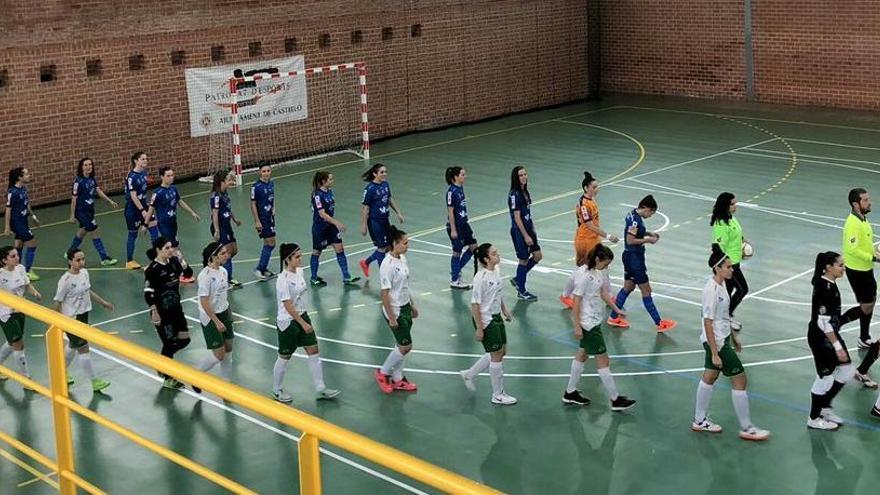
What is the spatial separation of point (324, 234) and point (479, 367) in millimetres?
5295

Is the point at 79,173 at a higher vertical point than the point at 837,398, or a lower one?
higher

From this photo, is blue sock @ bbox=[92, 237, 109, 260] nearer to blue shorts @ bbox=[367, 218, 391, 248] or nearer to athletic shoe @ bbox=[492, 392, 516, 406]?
blue shorts @ bbox=[367, 218, 391, 248]

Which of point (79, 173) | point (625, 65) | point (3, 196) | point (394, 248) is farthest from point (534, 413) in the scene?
point (625, 65)

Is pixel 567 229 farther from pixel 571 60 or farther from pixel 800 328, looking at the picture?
pixel 571 60

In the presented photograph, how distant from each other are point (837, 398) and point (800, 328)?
2474mm

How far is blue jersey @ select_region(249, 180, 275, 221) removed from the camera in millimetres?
17703

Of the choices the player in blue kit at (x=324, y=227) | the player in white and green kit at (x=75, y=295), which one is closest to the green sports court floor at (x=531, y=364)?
the player in blue kit at (x=324, y=227)

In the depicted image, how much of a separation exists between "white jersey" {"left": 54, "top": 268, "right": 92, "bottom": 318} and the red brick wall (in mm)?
11022

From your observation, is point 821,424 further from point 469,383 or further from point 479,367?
point 469,383

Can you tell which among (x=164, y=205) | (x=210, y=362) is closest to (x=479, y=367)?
(x=210, y=362)

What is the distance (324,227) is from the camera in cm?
1745

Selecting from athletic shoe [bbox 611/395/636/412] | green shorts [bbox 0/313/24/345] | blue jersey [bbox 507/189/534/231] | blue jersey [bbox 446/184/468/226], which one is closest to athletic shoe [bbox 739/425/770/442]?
athletic shoe [bbox 611/395/636/412]

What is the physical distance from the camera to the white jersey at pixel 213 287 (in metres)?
12.6

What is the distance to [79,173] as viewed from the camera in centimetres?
1891
